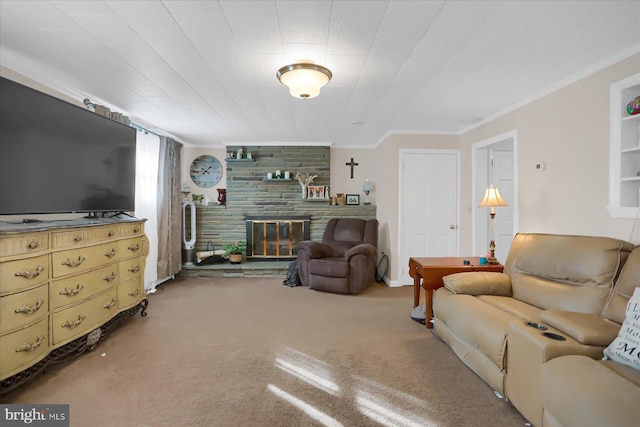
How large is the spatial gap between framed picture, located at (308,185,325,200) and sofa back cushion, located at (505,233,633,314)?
3.34m

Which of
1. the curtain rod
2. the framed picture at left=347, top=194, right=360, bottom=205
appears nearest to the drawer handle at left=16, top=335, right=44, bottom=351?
the curtain rod

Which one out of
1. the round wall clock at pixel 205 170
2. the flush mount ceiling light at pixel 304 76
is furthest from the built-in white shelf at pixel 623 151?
the round wall clock at pixel 205 170

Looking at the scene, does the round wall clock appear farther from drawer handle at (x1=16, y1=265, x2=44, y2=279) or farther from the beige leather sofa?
the beige leather sofa

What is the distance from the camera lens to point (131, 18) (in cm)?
172

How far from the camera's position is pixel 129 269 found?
2.80 meters

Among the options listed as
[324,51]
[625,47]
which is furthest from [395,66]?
[625,47]

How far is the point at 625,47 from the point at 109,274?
438 cm

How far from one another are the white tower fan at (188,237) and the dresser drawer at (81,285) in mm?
2320

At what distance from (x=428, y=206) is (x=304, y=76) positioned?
9.59 feet

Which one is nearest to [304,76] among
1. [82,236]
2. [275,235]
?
[82,236]

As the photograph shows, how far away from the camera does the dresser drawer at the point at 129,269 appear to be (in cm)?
269

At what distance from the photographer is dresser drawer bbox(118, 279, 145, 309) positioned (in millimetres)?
2691

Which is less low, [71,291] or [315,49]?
[315,49]

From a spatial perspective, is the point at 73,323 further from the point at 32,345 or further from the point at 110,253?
the point at 110,253
